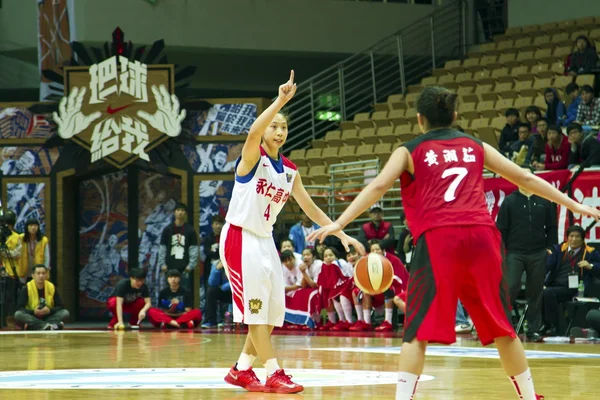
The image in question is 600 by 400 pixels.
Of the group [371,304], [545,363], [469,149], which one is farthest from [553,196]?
[371,304]

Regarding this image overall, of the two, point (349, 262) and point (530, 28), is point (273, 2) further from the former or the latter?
point (349, 262)

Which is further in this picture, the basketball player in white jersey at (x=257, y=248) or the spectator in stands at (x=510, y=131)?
the spectator in stands at (x=510, y=131)

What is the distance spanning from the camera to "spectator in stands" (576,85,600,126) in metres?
17.1

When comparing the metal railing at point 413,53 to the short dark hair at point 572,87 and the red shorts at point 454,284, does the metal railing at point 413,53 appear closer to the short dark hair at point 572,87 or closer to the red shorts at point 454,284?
the short dark hair at point 572,87

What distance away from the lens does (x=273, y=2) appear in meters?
24.6

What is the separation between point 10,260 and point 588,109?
34.3ft

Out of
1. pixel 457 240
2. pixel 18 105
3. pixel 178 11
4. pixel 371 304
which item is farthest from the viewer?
pixel 178 11

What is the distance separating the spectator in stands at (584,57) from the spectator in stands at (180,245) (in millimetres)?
7798

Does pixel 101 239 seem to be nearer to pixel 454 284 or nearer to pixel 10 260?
pixel 10 260

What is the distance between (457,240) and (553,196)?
647 millimetres

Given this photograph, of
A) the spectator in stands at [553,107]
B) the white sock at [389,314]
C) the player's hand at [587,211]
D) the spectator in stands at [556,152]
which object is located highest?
the spectator in stands at [553,107]

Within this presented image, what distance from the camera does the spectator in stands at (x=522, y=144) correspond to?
15714mm

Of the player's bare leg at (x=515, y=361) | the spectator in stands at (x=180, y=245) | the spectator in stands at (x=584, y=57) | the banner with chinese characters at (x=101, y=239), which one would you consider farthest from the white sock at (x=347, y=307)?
the player's bare leg at (x=515, y=361)

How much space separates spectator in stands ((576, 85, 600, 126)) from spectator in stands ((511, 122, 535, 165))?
2.85ft
